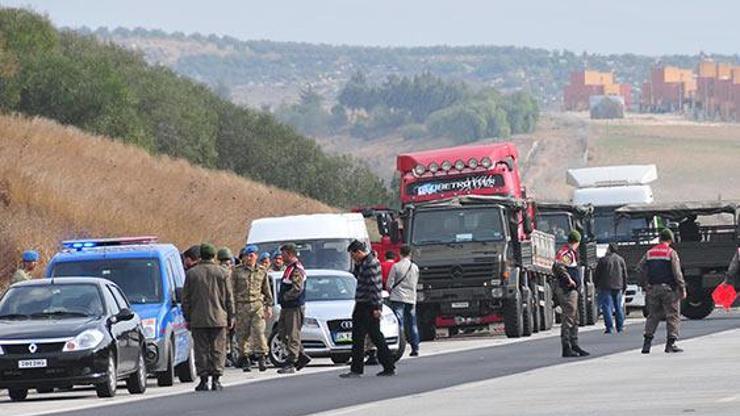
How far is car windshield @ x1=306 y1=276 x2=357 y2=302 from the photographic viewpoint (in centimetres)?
3656

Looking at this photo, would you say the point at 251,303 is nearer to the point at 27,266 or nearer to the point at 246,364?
the point at 246,364

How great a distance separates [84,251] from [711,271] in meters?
23.2

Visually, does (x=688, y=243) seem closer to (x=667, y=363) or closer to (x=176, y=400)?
(x=667, y=363)

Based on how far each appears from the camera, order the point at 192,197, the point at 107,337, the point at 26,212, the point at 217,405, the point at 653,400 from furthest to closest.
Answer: the point at 192,197 < the point at 26,212 < the point at 107,337 < the point at 217,405 < the point at 653,400

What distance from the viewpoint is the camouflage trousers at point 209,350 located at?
28.7 m

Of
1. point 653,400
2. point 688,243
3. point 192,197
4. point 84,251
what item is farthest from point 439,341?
point 192,197

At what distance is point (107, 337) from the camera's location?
27.6 meters

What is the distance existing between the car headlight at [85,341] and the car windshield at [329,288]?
9.13 metres

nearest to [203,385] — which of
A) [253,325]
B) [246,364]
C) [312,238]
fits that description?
[253,325]

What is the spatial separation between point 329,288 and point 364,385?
8192mm

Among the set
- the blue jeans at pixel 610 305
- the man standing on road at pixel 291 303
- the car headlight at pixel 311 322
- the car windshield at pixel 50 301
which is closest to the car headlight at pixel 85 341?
the car windshield at pixel 50 301

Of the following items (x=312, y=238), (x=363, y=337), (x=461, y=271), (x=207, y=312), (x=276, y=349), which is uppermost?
(x=207, y=312)

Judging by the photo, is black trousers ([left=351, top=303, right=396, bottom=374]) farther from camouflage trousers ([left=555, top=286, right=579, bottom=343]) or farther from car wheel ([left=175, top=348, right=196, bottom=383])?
camouflage trousers ([left=555, top=286, right=579, bottom=343])

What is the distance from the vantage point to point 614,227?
56250 millimetres
